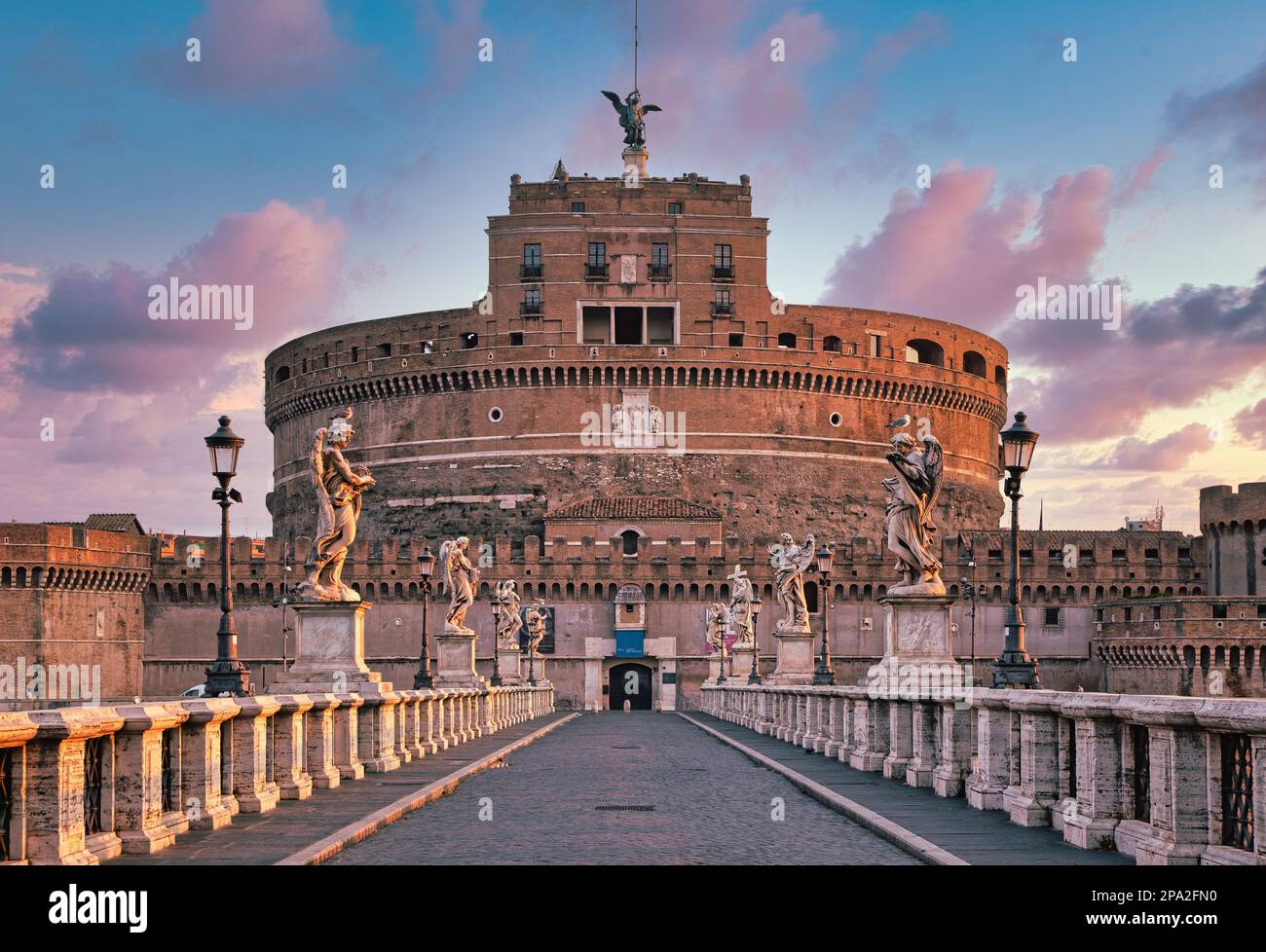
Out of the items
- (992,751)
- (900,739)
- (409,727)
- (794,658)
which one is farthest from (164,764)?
(794,658)

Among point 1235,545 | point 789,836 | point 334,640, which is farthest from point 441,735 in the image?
point 1235,545

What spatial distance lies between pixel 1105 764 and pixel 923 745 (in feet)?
18.4

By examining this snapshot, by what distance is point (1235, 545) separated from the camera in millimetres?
77688

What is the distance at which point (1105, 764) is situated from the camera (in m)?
9.73

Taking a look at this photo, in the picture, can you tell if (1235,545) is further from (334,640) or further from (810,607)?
(334,640)

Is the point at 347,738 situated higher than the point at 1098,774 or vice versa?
the point at 1098,774

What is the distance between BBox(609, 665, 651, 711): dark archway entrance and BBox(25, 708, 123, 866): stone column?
6903 centimetres

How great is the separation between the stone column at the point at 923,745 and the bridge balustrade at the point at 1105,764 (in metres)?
0.01

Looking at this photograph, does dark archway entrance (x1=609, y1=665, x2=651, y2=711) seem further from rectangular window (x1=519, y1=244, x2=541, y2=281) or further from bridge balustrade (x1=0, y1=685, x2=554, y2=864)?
bridge balustrade (x1=0, y1=685, x2=554, y2=864)

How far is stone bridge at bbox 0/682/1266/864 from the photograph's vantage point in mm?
8102

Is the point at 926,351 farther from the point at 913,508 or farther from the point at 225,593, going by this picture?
the point at 225,593

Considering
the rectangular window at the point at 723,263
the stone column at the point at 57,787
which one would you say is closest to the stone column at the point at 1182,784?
the stone column at the point at 57,787

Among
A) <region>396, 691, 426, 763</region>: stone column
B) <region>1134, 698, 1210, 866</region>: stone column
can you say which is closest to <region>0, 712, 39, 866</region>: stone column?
<region>1134, 698, 1210, 866</region>: stone column
